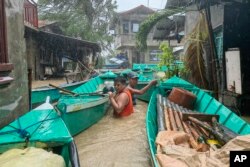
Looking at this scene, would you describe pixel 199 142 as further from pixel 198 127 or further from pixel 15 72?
pixel 15 72

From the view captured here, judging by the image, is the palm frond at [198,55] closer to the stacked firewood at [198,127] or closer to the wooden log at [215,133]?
the stacked firewood at [198,127]

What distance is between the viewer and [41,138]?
3756mm

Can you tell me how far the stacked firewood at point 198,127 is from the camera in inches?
165

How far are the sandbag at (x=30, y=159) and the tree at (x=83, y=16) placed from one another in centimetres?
2496

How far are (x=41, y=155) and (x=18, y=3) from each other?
3173mm

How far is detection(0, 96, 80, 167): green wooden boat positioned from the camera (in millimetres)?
3684

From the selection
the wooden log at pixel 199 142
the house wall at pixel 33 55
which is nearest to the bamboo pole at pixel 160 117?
the wooden log at pixel 199 142

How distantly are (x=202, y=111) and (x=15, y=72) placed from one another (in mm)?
4246

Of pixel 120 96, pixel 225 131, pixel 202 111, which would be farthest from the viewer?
pixel 120 96

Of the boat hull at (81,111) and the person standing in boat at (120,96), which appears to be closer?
the boat hull at (81,111)

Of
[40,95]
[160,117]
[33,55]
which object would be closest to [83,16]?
[33,55]

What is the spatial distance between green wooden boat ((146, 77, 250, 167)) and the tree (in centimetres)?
1959

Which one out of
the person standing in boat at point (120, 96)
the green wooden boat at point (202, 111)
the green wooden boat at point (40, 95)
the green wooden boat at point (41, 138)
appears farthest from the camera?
the green wooden boat at point (40, 95)

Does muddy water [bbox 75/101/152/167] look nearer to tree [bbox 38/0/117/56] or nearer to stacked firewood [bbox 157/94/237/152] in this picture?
stacked firewood [bbox 157/94/237/152]
